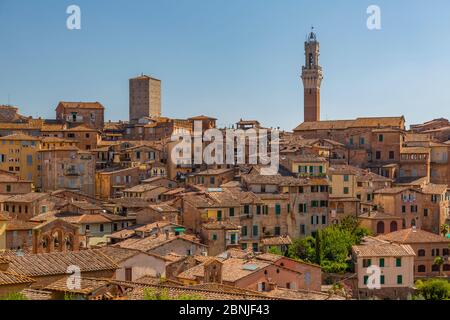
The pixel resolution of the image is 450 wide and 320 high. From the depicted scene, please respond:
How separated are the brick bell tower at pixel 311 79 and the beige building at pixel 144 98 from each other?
13473 millimetres

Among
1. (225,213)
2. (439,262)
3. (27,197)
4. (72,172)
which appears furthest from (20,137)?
(439,262)

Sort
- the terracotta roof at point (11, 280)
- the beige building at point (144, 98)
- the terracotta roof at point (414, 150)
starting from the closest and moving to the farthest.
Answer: the terracotta roof at point (11, 280) → the terracotta roof at point (414, 150) → the beige building at point (144, 98)

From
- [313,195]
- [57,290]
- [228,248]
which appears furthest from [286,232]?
[57,290]

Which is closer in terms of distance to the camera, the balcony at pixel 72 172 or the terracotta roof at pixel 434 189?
the terracotta roof at pixel 434 189

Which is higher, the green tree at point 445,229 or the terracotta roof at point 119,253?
the terracotta roof at point 119,253

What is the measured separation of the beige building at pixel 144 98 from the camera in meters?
69.1

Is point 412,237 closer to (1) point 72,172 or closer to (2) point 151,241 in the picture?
(2) point 151,241

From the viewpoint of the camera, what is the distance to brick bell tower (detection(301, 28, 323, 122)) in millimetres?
69688

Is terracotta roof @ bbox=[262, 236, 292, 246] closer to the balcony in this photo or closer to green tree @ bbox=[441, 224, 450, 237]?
green tree @ bbox=[441, 224, 450, 237]

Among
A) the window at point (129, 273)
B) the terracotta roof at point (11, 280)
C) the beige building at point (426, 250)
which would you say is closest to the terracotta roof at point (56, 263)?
the terracotta roof at point (11, 280)

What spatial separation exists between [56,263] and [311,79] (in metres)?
55.2

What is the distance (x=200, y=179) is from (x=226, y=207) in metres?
7.23

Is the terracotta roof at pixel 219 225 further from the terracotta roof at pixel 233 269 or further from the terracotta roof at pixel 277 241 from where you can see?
the terracotta roof at pixel 233 269

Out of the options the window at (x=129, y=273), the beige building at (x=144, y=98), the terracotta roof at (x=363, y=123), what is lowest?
the window at (x=129, y=273)
